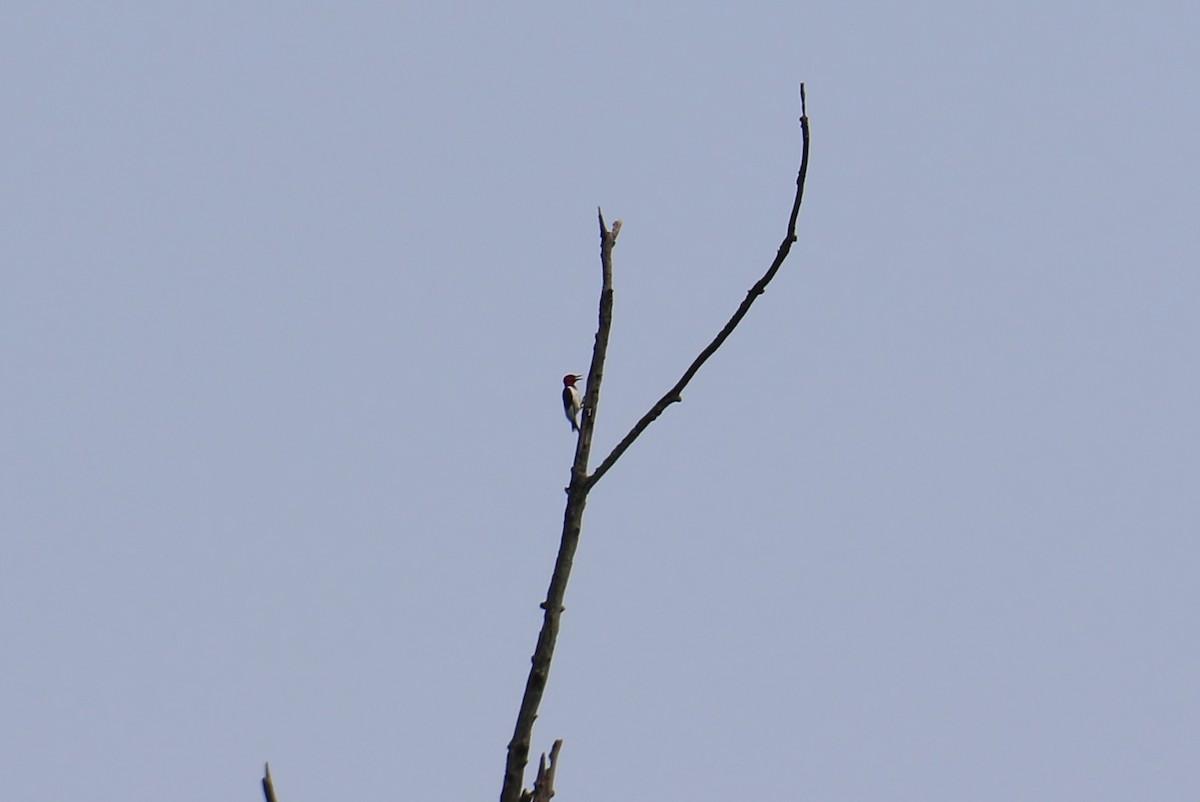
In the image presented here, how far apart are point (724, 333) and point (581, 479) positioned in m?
0.86

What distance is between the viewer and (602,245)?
692cm

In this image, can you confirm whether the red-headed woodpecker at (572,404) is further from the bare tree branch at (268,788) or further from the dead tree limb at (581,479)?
the bare tree branch at (268,788)

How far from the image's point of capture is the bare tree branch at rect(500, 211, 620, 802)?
5.36m

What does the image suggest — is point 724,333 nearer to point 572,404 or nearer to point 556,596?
point 556,596

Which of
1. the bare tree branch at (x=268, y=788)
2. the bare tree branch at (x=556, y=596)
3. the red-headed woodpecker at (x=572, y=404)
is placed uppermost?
the red-headed woodpecker at (x=572, y=404)

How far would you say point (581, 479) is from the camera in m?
6.04

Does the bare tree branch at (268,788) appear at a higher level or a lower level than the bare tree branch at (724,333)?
lower

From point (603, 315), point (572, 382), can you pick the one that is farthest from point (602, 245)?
point (572, 382)

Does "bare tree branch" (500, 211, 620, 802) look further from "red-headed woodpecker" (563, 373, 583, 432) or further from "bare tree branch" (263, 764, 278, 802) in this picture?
"red-headed woodpecker" (563, 373, 583, 432)

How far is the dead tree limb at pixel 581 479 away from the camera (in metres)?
5.39

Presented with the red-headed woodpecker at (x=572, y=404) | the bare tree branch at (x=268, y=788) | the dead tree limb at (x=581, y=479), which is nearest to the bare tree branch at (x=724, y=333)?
the dead tree limb at (x=581, y=479)

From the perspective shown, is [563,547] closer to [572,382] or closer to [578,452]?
[578,452]

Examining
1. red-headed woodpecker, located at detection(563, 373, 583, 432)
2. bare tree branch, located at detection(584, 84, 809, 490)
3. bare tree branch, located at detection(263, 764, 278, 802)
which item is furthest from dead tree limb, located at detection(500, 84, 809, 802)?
red-headed woodpecker, located at detection(563, 373, 583, 432)


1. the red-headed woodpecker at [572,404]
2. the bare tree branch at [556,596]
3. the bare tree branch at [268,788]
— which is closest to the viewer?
the bare tree branch at [268,788]
